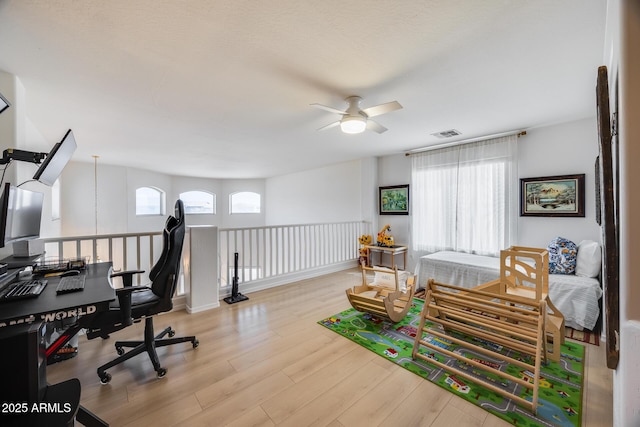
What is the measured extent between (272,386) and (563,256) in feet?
11.0

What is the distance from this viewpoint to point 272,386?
5.71 ft

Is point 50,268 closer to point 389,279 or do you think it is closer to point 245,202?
point 389,279

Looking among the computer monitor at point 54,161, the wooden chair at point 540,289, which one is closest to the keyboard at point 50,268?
the computer monitor at point 54,161

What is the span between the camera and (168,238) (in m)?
1.98

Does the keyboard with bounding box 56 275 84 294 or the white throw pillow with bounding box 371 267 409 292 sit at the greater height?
the keyboard with bounding box 56 275 84 294

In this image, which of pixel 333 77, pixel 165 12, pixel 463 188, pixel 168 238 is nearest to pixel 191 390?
pixel 168 238

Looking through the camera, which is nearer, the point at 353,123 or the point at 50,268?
the point at 50,268

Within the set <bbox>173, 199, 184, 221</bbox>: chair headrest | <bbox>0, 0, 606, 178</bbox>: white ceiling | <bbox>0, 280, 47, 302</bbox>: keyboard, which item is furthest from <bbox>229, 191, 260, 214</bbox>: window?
<bbox>0, 280, 47, 302</bbox>: keyboard

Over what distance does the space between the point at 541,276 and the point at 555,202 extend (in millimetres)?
1676

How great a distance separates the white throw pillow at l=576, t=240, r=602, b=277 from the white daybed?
7cm

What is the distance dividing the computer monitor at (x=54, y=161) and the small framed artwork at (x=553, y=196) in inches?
197

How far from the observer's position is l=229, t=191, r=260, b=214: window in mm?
8383

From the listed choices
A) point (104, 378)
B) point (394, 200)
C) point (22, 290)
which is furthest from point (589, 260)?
point (22, 290)

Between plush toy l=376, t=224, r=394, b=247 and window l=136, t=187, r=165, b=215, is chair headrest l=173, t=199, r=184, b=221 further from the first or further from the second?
window l=136, t=187, r=165, b=215
